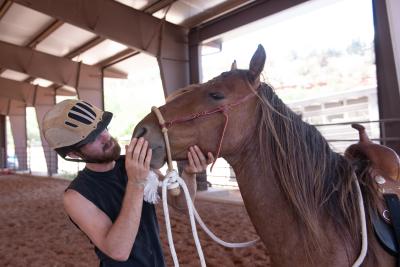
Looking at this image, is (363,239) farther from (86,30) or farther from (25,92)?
(25,92)

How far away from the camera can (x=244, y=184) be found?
50.2 inches

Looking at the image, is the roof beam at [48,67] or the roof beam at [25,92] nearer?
the roof beam at [48,67]

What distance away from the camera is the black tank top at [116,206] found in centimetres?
128

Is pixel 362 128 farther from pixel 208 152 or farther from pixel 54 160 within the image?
pixel 54 160

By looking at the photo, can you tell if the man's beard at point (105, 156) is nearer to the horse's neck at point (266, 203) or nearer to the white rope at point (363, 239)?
the horse's neck at point (266, 203)

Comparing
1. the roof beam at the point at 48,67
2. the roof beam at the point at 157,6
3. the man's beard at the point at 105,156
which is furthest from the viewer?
the roof beam at the point at 48,67

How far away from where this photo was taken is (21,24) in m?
8.93

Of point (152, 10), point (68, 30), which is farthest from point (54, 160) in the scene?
point (152, 10)

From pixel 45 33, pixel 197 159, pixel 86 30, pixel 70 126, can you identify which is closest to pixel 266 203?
pixel 197 159

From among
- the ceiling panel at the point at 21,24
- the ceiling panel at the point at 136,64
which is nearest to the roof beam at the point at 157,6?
the ceiling panel at the point at 136,64

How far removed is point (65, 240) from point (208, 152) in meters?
3.30

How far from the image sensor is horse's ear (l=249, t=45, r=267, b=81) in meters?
1.19

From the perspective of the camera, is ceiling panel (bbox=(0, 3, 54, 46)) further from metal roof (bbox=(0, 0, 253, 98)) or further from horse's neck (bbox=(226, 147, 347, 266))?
horse's neck (bbox=(226, 147, 347, 266))

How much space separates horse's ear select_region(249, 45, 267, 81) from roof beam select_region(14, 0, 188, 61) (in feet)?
20.1
